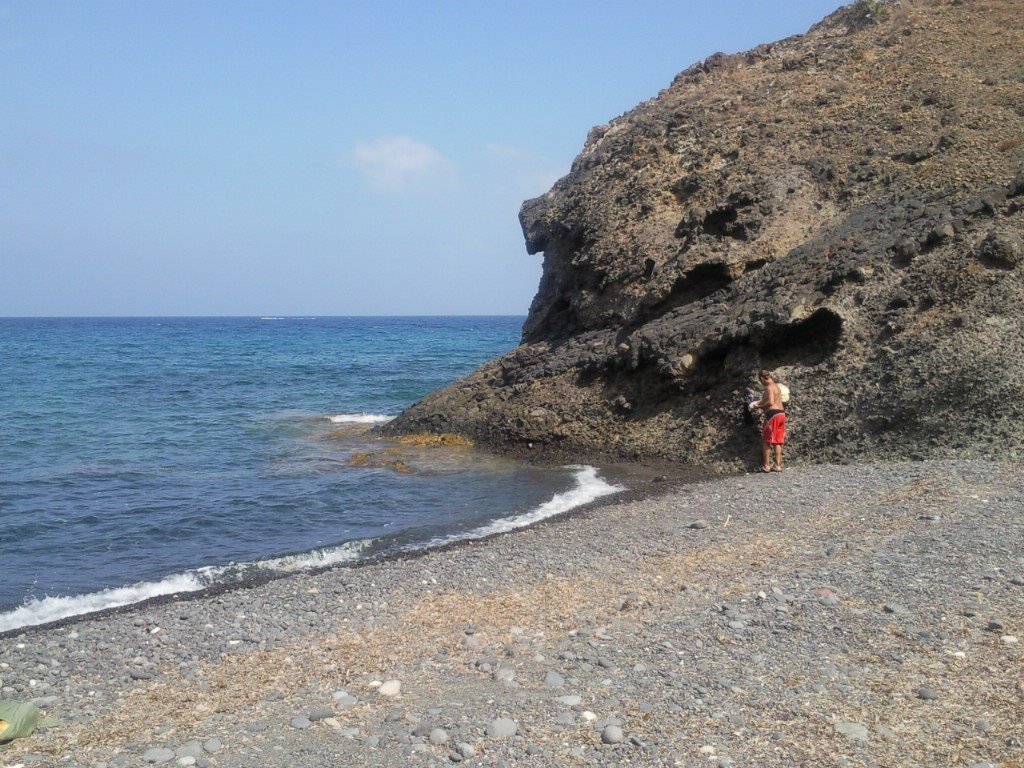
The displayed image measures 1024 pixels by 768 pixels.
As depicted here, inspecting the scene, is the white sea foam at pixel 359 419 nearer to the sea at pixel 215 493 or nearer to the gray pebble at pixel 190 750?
the sea at pixel 215 493

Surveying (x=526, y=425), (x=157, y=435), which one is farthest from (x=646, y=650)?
(x=157, y=435)

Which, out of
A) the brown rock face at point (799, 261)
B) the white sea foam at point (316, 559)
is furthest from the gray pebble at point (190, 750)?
the brown rock face at point (799, 261)

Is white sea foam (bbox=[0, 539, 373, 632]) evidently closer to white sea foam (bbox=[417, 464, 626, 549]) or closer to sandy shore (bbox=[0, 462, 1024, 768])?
sandy shore (bbox=[0, 462, 1024, 768])

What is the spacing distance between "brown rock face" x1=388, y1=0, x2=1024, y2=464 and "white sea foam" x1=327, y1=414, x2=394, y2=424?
183 inches

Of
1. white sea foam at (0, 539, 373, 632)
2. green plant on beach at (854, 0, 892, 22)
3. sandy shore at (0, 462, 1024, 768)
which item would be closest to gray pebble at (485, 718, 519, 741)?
sandy shore at (0, 462, 1024, 768)

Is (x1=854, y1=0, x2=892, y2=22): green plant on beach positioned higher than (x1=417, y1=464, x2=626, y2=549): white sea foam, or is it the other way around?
(x1=854, y1=0, x2=892, y2=22): green plant on beach

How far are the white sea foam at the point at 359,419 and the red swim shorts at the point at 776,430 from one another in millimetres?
13890

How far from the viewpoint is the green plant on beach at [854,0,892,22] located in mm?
26078

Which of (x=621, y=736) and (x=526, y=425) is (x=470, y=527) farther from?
(x=621, y=736)

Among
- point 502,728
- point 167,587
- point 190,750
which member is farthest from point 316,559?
point 502,728

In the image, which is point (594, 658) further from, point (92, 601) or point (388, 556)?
point (92, 601)

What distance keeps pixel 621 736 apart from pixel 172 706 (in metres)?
3.66

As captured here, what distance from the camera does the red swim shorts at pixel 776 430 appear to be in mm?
16422

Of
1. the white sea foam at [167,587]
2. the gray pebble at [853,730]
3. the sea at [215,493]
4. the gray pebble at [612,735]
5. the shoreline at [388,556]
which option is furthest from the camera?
the sea at [215,493]
